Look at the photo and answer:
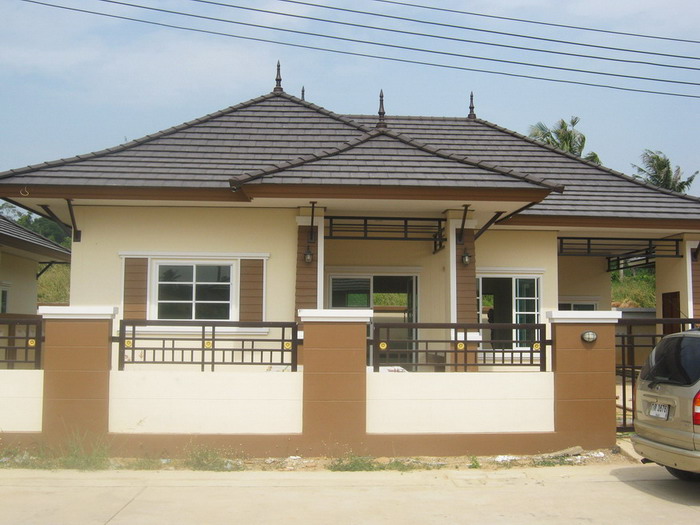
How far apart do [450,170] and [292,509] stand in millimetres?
5948

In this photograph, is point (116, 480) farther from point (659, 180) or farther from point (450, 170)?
point (659, 180)

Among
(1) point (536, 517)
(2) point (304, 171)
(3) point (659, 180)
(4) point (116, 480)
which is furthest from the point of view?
(3) point (659, 180)

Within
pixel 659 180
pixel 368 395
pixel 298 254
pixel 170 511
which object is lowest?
pixel 170 511

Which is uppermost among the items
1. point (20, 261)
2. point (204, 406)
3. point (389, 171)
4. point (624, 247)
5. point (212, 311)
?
point (389, 171)

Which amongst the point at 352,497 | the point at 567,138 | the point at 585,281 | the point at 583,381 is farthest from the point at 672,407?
the point at 567,138

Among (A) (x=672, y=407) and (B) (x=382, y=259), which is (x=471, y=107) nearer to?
(B) (x=382, y=259)

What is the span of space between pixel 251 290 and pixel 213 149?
8.66ft

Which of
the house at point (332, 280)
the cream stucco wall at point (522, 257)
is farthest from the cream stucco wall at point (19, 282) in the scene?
the cream stucco wall at point (522, 257)

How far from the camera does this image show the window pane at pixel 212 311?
11.8 m

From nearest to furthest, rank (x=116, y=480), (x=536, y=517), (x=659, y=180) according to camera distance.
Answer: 1. (x=536, y=517)
2. (x=116, y=480)
3. (x=659, y=180)

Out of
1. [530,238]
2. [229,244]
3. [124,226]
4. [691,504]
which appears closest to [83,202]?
[124,226]

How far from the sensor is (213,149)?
12.6 m

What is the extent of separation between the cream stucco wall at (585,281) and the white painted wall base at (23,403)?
42.8ft

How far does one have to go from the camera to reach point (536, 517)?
6.40 metres
